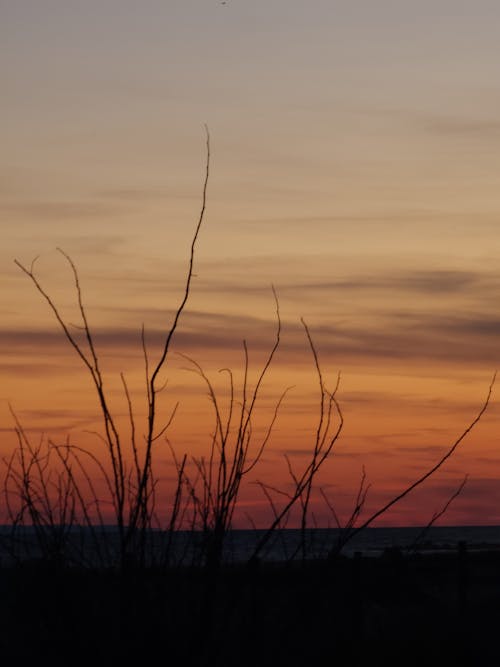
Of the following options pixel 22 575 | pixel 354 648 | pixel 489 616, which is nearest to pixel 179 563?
pixel 22 575

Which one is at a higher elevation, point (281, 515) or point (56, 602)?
point (281, 515)

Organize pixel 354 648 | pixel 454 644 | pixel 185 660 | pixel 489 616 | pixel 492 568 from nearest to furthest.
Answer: pixel 185 660 → pixel 354 648 → pixel 454 644 → pixel 489 616 → pixel 492 568

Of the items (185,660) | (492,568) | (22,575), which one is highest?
(492,568)

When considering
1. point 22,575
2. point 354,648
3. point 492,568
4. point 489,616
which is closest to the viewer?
point 22,575

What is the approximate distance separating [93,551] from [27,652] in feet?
1.56

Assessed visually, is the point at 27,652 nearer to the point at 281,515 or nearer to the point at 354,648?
the point at 281,515

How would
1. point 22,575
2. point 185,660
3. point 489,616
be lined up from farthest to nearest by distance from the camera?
point 489,616 < point 22,575 < point 185,660

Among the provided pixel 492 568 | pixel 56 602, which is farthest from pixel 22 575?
pixel 492 568

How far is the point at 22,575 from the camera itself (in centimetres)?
472

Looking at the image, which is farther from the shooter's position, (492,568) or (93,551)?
(492,568)

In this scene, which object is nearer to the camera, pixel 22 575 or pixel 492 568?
pixel 22 575

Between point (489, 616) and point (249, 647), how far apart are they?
12599 mm

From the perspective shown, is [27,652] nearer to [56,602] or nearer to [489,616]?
[56,602]

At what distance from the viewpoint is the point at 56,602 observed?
179 inches
